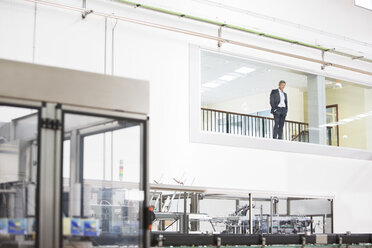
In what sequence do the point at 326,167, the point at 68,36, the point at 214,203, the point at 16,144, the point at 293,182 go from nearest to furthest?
the point at 16,144 < the point at 214,203 < the point at 68,36 < the point at 293,182 < the point at 326,167

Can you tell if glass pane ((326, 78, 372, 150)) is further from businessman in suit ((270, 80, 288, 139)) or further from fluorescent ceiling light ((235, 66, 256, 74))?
fluorescent ceiling light ((235, 66, 256, 74))

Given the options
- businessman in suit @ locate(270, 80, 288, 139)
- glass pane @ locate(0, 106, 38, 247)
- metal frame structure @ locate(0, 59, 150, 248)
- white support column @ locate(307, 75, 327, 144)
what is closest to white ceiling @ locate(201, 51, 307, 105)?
businessman in suit @ locate(270, 80, 288, 139)

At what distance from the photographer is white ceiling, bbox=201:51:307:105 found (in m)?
9.71

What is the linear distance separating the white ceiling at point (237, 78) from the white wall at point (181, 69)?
0.20m

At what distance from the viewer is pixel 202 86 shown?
31.6 ft

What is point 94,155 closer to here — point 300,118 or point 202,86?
point 202,86

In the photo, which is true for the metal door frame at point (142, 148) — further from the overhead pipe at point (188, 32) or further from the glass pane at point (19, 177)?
the overhead pipe at point (188, 32)

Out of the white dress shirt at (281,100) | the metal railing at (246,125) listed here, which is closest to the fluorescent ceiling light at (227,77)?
the metal railing at (246,125)

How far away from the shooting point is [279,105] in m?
10.7

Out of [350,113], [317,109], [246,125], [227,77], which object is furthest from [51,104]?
[350,113]

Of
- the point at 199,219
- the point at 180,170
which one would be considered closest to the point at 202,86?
the point at 180,170

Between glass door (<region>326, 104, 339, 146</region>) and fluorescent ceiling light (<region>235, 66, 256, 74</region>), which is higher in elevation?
fluorescent ceiling light (<region>235, 66, 256, 74</region>)

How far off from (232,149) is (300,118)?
2130mm

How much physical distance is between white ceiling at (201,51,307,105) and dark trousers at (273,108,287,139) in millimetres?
466
